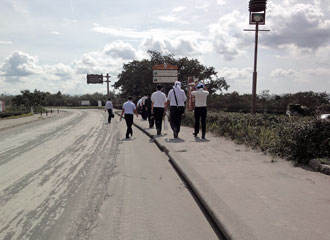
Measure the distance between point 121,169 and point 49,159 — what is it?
223 centimetres

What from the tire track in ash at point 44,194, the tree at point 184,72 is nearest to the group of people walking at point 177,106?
the tire track in ash at point 44,194

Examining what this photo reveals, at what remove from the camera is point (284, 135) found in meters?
7.16

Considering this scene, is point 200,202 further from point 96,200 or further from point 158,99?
point 158,99

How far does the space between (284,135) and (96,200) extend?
4.61 m

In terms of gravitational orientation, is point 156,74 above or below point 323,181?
above

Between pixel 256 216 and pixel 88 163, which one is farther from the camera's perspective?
pixel 88 163

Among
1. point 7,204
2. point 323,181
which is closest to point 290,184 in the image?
point 323,181

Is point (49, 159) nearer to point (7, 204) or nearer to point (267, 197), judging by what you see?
point (7, 204)

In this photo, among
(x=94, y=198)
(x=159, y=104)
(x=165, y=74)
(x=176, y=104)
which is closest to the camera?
(x=94, y=198)

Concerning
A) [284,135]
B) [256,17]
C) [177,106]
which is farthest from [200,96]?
[256,17]

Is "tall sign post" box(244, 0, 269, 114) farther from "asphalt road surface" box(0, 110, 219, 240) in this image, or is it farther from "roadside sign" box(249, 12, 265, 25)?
"asphalt road surface" box(0, 110, 219, 240)

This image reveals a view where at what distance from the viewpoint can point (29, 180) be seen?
A: 223 inches

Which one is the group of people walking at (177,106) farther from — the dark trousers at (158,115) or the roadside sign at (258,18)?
the roadside sign at (258,18)

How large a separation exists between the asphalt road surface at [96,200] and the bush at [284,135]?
8.49ft
